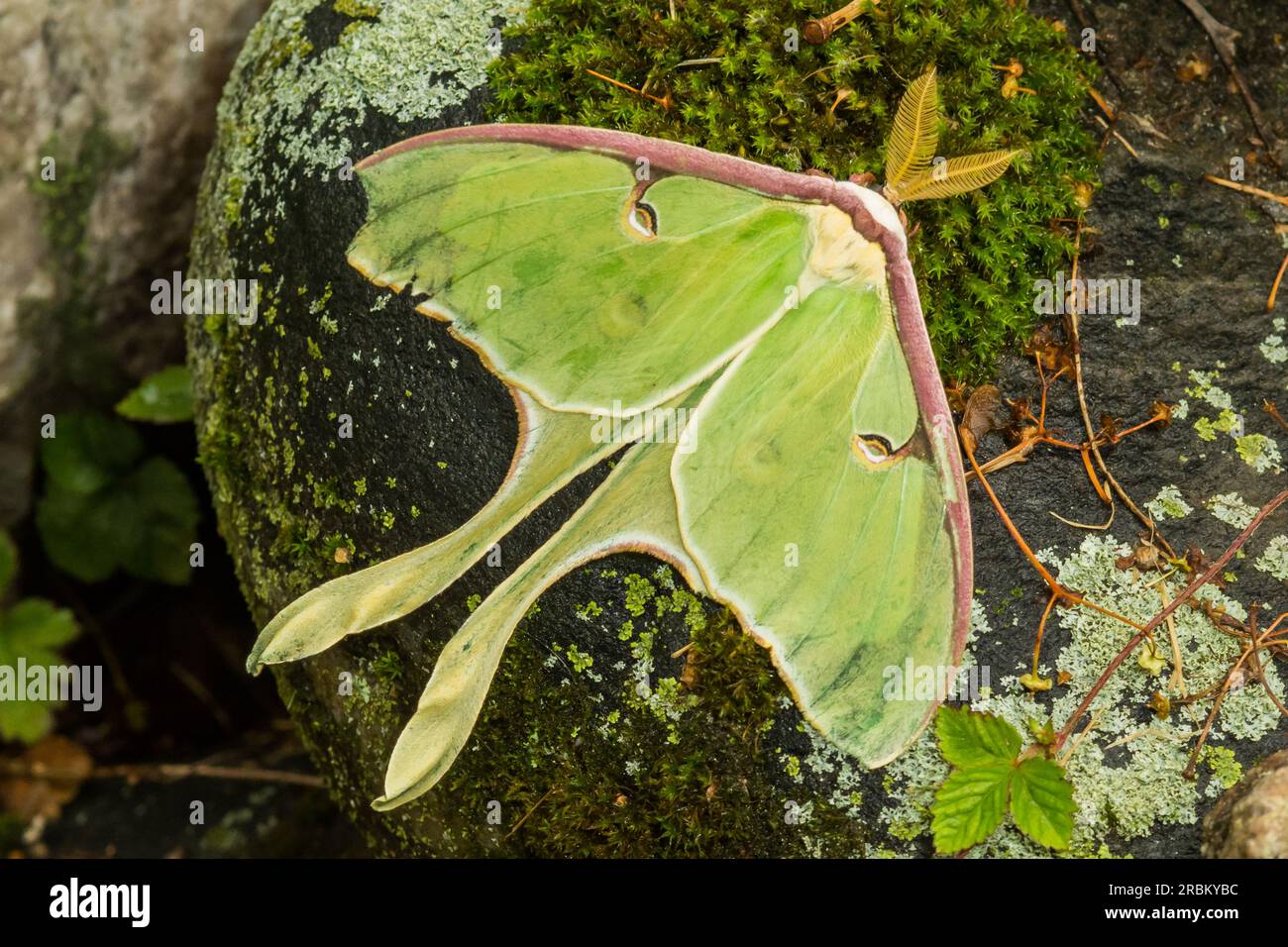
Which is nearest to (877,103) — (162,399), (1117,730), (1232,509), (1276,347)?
(1276,347)

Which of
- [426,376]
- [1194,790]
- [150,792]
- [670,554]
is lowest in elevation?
[150,792]

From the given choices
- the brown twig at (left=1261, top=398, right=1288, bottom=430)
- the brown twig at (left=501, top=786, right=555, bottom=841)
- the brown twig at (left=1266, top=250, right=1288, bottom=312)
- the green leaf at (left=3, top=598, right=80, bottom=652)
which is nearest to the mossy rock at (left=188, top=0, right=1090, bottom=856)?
the brown twig at (left=501, top=786, right=555, bottom=841)

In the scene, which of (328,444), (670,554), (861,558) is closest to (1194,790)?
(861,558)

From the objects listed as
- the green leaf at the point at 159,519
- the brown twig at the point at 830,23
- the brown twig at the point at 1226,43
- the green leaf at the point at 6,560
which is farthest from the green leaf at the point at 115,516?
the brown twig at the point at 1226,43

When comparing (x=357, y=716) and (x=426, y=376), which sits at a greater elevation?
(x=426, y=376)
